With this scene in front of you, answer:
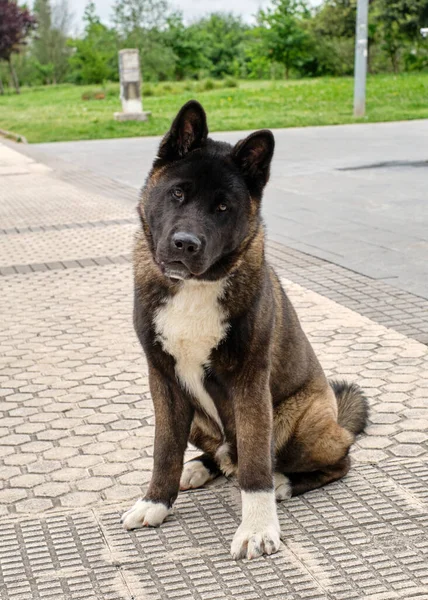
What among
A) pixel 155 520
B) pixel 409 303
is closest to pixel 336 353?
pixel 409 303

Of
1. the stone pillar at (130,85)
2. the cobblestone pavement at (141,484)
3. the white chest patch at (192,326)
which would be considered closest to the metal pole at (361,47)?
the stone pillar at (130,85)

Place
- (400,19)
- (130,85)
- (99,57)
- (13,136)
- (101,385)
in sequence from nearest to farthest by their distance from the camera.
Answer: (101,385), (13,136), (130,85), (400,19), (99,57)

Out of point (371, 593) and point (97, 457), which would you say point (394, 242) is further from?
point (371, 593)

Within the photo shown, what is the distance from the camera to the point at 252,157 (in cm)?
336

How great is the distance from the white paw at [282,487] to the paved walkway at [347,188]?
12.4 ft

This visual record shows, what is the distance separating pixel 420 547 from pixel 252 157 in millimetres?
1632

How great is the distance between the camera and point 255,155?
132 inches

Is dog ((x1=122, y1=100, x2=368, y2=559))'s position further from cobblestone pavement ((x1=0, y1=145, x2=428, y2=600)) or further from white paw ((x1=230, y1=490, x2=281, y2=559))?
cobblestone pavement ((x1=0, y1=145, x2=428, y2=600))

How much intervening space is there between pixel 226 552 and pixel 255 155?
5.06ft

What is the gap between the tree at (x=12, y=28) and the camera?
57312mm

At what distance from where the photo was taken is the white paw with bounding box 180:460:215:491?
12.9ft

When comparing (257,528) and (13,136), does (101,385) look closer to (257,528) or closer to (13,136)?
(257,528)

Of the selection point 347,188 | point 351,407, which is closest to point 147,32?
point 347,188

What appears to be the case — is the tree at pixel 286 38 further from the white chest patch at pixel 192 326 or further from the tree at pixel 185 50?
the white chest patch at pixel 192 326
